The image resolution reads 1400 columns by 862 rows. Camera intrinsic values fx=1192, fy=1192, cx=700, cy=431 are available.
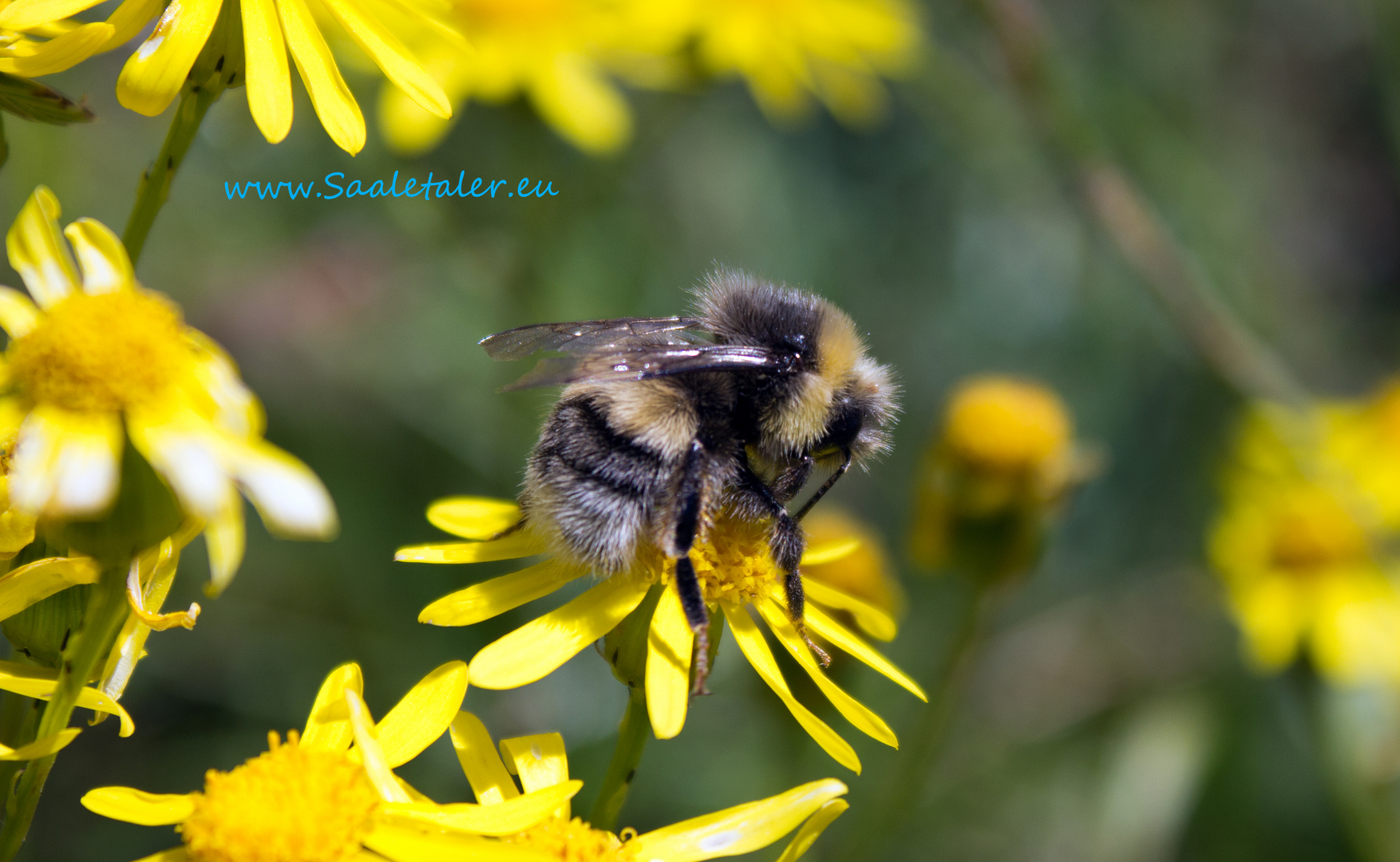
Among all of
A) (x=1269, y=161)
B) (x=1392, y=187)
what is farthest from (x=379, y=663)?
(x=1392, y=187)

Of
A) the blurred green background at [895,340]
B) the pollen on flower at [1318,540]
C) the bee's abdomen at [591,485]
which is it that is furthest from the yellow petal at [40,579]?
the pollen on flower at [1318,540]

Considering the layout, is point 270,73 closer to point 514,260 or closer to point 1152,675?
point 514,260

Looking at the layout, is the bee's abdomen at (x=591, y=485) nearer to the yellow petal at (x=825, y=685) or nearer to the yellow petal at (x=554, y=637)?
the yellow petal at (x=554, y=637)

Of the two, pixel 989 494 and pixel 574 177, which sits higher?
pixel 574 177

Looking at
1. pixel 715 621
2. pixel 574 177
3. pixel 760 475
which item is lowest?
pixel 715 621

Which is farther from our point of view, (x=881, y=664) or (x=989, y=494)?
(x=989, y=494)

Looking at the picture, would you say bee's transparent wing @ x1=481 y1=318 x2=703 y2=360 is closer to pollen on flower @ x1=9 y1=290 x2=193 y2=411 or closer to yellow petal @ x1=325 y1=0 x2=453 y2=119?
yellow petal @ x1=325 y1=0 x2=453 y2=119

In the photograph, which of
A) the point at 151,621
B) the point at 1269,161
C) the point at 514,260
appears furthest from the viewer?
the point at 1269,161
